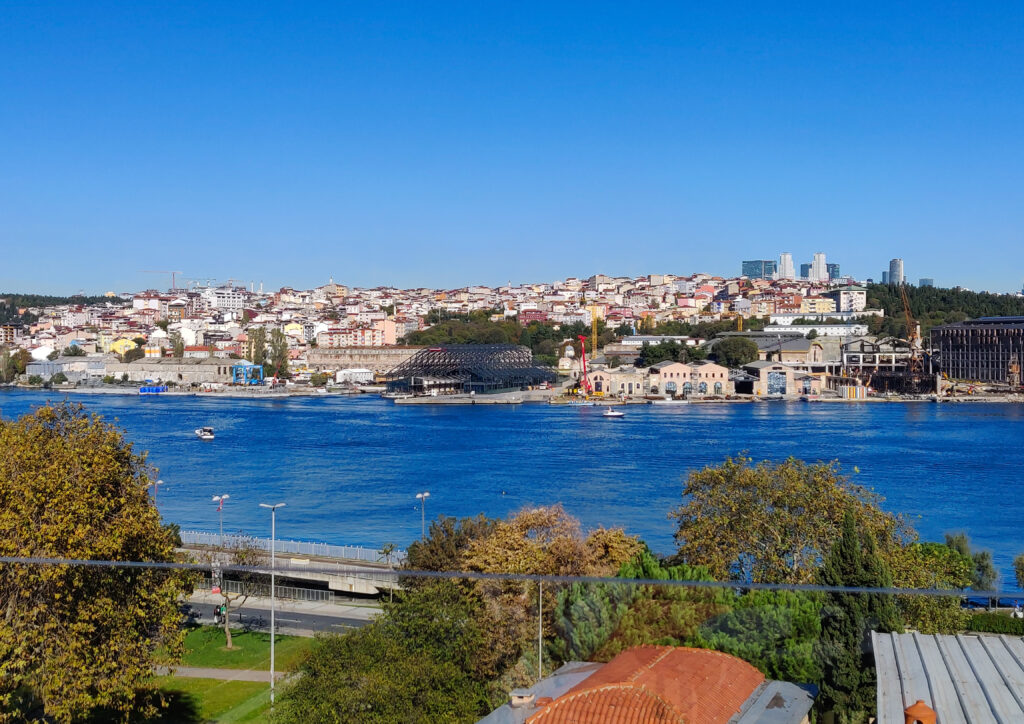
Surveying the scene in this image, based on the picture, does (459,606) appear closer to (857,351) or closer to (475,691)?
(475,691)

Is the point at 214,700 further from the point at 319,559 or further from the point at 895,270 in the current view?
the point at 895,270

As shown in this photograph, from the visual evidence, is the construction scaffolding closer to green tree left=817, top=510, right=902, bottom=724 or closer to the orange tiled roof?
green tree left=817, top=510, right=902, bottom=724

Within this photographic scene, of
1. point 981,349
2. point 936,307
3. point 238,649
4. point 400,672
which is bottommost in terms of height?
point 238,649

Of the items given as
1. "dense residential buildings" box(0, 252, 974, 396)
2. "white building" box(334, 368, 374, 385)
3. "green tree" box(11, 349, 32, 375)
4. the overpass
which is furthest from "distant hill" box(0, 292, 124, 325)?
the overpass

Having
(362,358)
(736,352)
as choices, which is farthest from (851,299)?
(362,358)

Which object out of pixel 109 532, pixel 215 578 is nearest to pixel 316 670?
pixel 109 532
